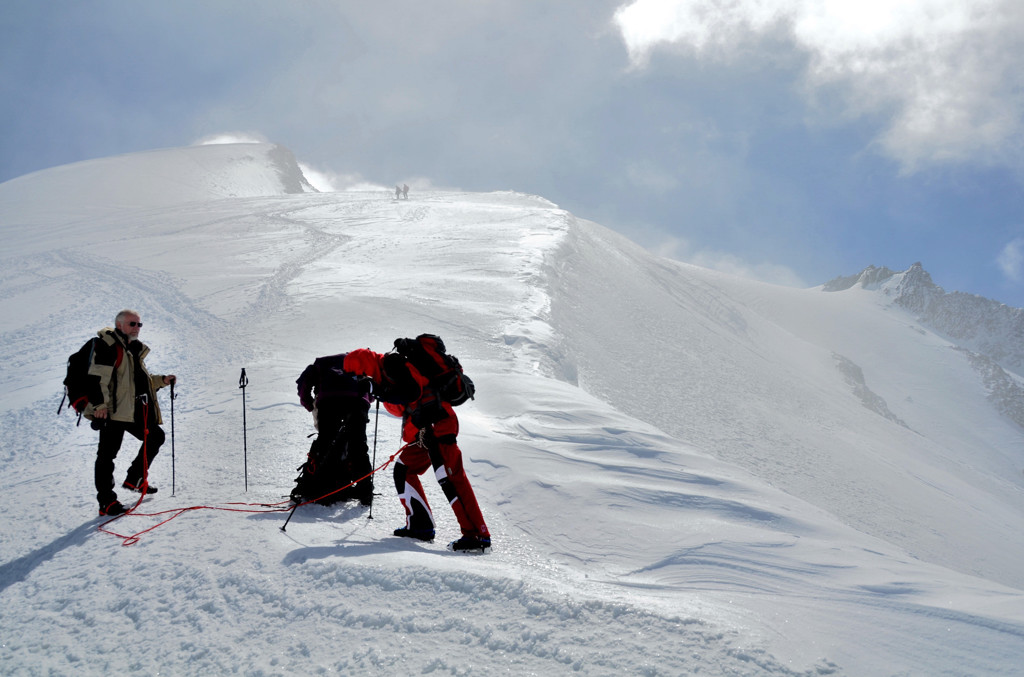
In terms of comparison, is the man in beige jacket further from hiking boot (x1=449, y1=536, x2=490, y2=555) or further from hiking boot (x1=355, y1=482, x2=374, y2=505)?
hiking boot (x1=449, y1=536, x2=490, y2=555)

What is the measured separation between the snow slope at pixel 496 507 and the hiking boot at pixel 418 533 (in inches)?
7.2

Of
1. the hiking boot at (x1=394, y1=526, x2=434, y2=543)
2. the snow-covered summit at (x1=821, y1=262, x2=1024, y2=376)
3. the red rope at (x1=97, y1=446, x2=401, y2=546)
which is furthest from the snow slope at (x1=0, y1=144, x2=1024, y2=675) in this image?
the snow-covered summit at (x1=821, y1=262, x2=1024, y2=376)

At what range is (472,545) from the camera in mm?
4410

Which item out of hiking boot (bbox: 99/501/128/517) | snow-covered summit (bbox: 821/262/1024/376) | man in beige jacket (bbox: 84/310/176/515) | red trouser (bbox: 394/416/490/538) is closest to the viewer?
red trouser (bbox: 394/416/490/538)

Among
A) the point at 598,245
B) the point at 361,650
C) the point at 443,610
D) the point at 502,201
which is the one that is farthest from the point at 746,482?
the point at 502,201

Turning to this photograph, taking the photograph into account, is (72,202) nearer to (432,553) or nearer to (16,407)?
(16,407)

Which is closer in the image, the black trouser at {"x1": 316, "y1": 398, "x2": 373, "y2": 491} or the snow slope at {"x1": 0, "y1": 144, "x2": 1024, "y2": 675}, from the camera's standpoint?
the snow slope at {"x1": 0, "y1": 144, "x2": 1024, "y2": 675}

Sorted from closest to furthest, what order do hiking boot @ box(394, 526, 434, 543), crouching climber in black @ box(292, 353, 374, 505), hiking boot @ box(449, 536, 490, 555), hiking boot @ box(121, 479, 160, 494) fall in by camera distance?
hiking boot @ box(449, 536, 490, 555), hiking boot @ box(394, 526, 434, 543), crouching climber in black @ box(292, 353, 374, 505), hiking boot @ box(121, 479, 160, 494)

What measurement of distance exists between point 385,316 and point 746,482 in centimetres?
1013

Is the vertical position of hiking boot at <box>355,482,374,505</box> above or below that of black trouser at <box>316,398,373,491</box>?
below

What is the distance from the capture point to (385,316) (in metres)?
14.7

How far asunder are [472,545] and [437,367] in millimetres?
1384

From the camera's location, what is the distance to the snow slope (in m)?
2.93

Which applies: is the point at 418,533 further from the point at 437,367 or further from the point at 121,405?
the point at 121,405
